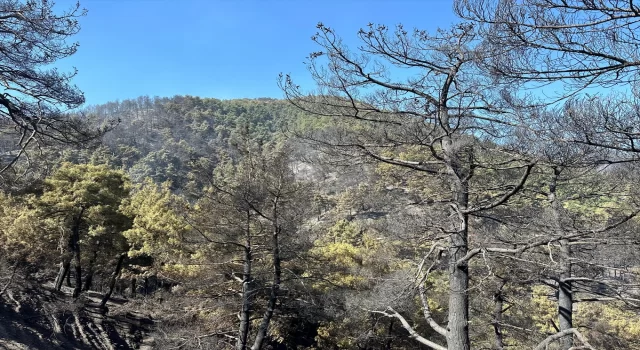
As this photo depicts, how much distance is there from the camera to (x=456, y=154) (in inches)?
175

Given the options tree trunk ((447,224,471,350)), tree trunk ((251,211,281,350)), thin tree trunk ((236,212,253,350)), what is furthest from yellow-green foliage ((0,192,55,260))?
tree trunk ((447,224,471,350))

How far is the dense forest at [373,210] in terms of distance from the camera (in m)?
3.73

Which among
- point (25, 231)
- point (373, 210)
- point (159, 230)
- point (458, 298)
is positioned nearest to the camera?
point (458, 298)

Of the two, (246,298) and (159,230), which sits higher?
(159,230)

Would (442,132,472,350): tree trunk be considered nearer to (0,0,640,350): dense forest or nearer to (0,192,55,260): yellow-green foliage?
(0,0,640,350): dense forest

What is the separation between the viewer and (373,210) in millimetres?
8867

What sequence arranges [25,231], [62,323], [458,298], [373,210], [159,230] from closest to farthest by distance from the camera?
1. [458,298]
2. [373,210]
3. [159,230]
4. [25,231]
5. [62,323]

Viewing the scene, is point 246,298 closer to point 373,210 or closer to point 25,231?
point 373,210

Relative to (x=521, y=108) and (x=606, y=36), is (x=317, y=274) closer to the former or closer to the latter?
(x=521, y=108)

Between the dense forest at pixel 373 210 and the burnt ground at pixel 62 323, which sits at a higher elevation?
the dense forest at pixel 373 210

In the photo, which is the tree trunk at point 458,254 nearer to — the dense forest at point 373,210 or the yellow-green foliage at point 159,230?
the dense forest at point 373,210

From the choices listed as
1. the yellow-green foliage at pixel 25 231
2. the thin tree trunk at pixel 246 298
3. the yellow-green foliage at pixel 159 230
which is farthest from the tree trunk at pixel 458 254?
the yellow-green foliage at pixel 25 231

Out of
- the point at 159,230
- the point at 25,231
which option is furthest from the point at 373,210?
the point at 25,231

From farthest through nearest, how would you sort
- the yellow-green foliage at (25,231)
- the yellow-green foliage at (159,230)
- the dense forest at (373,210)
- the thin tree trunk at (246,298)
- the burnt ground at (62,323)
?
the yellow-green foliage at (25,231), the burnt ground at (62,323), the yellow-green foliage at (159,230), the thin tree trunk at (246,298), the dense forest at (373,210)
